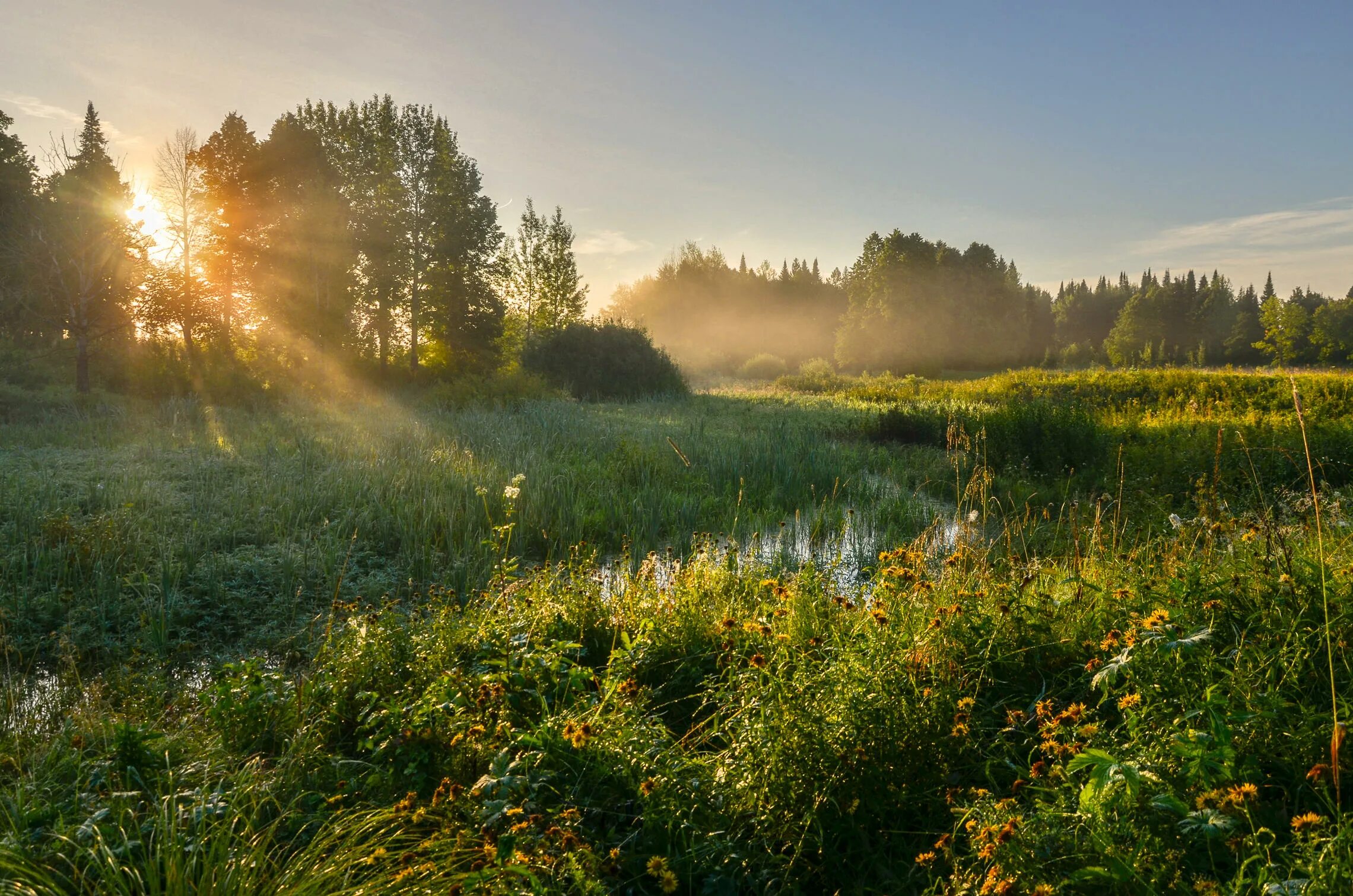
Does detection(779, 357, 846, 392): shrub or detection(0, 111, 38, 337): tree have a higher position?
detection(0, 111, 38, 337): tree

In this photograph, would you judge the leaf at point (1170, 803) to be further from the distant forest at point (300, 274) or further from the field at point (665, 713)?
the distant forest at point (300, 274)

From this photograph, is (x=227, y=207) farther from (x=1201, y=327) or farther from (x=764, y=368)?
(x=1201, y=327)

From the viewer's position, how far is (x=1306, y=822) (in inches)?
77.9

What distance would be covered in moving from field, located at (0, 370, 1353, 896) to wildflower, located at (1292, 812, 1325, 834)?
19 millimetres

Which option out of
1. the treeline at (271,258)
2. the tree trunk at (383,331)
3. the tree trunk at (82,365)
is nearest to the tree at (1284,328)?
the treeline at (271,258)

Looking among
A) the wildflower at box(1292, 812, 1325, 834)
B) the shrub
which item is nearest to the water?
the wildflower at box(1292, 812, 1325, 834)

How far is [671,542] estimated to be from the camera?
802 centimetres

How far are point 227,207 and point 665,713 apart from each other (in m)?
25.8

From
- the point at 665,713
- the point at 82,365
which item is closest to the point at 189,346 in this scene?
the point at 82,365

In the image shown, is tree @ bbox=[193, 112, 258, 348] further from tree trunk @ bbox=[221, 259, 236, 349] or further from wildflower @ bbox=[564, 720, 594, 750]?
wildflower @ bbox=[564, 720, 594, 750]

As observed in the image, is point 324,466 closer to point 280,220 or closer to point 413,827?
point 413,827

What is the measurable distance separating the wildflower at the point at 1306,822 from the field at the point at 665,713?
0.06 ft

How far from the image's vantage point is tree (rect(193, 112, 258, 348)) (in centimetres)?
2270

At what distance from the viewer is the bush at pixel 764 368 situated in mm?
49812
